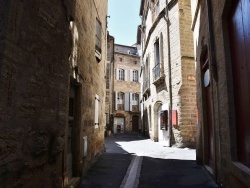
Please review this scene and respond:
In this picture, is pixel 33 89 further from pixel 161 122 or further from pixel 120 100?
pixel 120 100

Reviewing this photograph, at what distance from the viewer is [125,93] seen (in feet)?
94.4

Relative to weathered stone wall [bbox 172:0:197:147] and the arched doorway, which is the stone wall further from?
weathered stone wall [bbox 172:0:197:147]

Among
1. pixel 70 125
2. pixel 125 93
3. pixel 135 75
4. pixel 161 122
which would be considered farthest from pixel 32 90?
pixel 135 75

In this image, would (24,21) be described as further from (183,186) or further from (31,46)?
(183,186)

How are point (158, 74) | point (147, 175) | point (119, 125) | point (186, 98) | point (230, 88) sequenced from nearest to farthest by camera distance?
point (230, 88) → point (147, 175) → point (186, 98) → point (158, 74) → point (119, 125)

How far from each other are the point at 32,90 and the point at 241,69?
273cm

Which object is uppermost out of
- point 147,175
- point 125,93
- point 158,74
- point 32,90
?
point 125,93

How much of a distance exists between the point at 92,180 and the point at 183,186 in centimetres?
183

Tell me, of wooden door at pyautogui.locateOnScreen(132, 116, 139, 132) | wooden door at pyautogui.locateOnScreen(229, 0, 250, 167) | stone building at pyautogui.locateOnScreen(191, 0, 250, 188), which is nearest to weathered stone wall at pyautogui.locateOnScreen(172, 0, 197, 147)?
stone building at pyautogui.locateOnScreen(191, 0, 250, 188)

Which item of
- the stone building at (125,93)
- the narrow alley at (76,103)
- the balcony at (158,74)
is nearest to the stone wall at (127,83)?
the stone building at (125,93)

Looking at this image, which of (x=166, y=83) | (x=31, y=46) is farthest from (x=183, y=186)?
(x=166, y=83)

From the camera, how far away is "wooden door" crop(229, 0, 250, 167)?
3041 millimetres

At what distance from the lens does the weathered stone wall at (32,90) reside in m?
2.07

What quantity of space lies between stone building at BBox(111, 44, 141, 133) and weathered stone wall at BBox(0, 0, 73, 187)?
24659 mm
